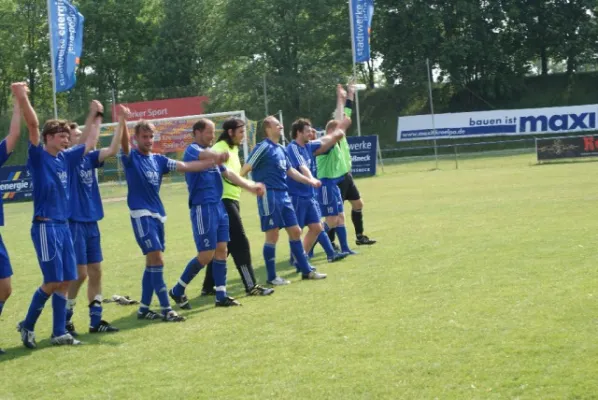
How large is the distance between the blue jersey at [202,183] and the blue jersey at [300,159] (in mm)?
2335

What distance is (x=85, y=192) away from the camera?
866cm

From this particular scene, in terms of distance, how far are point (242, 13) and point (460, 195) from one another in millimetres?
40139

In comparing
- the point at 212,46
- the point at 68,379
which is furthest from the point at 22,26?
the point at 68,379

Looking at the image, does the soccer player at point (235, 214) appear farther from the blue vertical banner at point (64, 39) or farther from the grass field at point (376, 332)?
the blue vertical banner at point (64, 39)

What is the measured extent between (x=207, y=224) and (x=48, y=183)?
84.7 inches

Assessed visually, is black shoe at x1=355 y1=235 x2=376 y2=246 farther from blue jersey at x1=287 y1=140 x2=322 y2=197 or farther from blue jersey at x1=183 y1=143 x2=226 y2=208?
blue jersey at x1=183 y1=143 x2=226 y2=208

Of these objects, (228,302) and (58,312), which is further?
(228,302)

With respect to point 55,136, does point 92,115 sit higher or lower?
higher

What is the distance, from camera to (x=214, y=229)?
945 centimetres

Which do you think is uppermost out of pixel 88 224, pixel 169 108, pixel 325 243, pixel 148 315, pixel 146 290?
pixel 169 108

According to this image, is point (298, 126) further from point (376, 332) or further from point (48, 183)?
point (376, 332)

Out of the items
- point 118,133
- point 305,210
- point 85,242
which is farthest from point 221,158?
point 305,210

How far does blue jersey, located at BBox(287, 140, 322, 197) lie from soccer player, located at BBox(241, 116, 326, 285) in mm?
502

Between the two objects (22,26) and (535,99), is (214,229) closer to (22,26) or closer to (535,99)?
(535,99)
